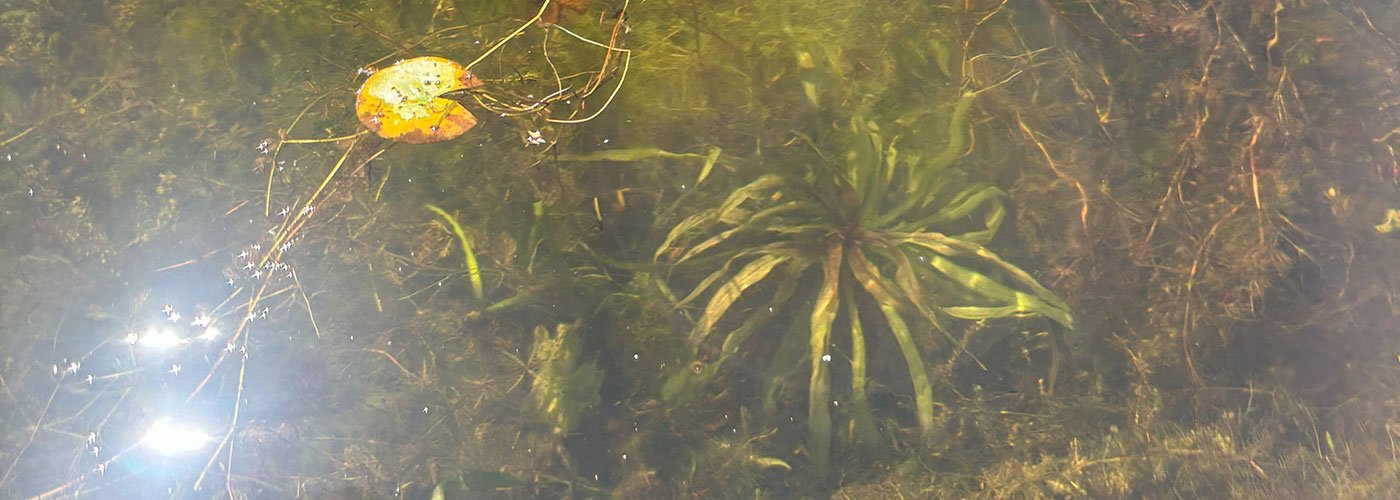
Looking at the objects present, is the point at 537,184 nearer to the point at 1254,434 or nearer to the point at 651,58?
the point at 651,58

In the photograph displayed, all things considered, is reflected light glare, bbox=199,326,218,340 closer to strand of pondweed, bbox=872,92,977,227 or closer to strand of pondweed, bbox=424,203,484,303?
strand of pondweed, bbox=424,203,484,303

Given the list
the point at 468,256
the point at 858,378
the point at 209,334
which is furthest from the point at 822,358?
the point at 209,334

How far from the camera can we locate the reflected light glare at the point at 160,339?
1.18 meters

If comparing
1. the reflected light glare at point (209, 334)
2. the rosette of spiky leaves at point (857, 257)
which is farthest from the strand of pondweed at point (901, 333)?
the reflected light glare at point (209, 334)

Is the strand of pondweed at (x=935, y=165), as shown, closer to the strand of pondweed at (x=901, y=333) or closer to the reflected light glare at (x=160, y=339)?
the strand of pondweed at (x=901, y=333)

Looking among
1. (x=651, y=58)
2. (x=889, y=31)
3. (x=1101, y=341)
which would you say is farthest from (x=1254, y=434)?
(x=651, y=58)

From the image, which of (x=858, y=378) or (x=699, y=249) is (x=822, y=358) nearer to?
(x=858, y=378)

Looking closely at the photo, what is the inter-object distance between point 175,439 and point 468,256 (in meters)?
0.50

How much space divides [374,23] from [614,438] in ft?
2.49

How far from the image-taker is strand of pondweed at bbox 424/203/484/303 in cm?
120

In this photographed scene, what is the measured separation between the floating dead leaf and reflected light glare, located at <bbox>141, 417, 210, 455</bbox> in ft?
1.71

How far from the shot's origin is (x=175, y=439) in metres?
1.17

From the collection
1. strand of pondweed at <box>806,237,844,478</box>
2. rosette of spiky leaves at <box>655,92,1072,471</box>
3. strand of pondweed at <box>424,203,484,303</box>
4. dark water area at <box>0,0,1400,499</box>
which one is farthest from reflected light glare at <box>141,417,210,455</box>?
strand of pondweed at <box>806,237,844,478</box>

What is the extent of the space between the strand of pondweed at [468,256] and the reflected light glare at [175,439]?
1.46 ft
